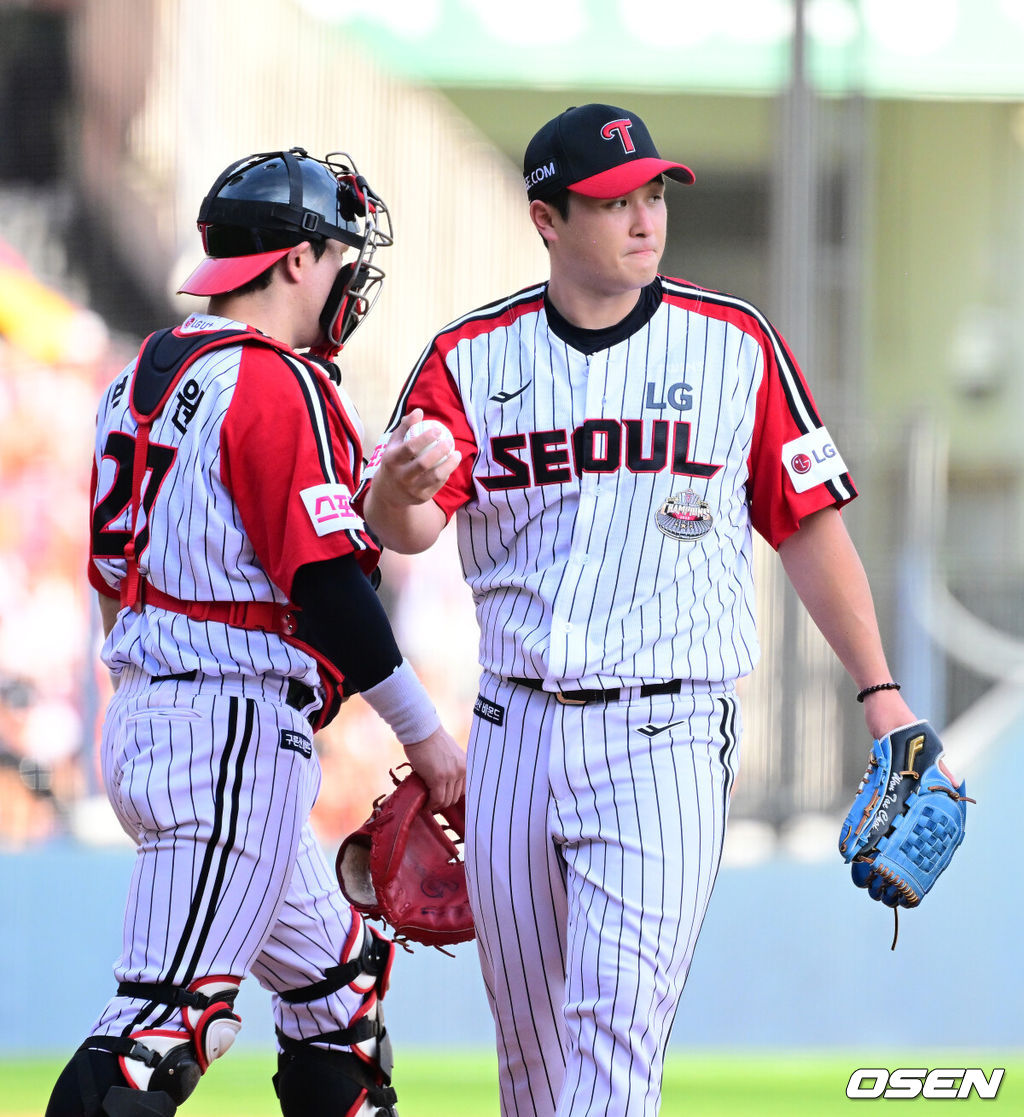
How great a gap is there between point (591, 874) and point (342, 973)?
0.75 metres

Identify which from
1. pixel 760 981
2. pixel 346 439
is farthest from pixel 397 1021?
pixel 346 439

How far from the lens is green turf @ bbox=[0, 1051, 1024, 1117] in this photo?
510 cm

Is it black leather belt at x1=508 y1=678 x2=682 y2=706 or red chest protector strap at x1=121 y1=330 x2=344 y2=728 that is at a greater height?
red chest protector strap at x1=121 y1=330 x2=344 y2=728

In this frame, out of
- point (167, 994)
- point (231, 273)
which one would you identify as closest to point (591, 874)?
point (167, 994)

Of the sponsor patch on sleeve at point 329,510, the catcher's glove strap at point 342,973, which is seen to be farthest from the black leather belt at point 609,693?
the catcher's glove strap at point 342,973

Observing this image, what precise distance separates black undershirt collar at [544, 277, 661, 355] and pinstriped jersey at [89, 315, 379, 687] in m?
Answer: 0.41

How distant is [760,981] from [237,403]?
413 cm

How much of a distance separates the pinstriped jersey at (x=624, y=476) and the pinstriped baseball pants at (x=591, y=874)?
0.30ft

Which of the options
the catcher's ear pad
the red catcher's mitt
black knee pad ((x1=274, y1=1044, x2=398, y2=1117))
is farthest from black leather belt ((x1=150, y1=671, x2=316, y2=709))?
black knee pad ((x1=274, y1=1044, x2=398, y2=1117))

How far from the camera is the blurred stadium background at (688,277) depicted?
611 centimetres

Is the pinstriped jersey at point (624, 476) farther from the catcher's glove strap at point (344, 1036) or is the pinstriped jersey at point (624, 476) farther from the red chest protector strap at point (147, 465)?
the catcher's glove strap at point (344, 1036)

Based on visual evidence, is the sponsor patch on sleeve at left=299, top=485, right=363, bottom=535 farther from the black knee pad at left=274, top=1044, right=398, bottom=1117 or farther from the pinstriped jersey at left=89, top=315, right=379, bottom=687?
the black knee pad at left=274, top=1044, right=398, bottom=1117

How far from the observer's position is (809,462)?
8.88 feet

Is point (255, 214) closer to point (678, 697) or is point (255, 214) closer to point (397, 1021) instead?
point (678, 697)
